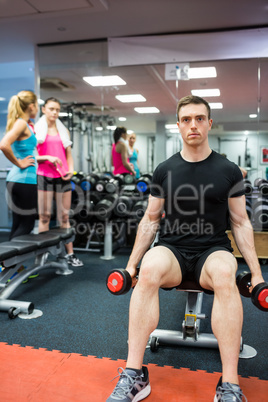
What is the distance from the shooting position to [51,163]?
291cm

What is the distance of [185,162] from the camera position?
1.59 meters

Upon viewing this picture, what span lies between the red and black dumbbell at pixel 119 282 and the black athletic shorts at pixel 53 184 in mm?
1690

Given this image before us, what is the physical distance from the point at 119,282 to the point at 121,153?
2.97 meters

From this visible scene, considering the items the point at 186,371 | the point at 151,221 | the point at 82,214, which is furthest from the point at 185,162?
the point at 82,214

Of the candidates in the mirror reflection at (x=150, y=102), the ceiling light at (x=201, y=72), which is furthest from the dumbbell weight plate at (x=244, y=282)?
the ceiling light at (x=201, y=72)

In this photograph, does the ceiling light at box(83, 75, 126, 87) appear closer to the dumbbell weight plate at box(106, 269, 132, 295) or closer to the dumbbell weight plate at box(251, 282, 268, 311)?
the dumbbell weight plate at box(106, 269, 132, 295)

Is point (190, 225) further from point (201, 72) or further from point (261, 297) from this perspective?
point (201, 72)

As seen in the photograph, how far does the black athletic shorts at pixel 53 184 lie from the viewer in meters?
2.90

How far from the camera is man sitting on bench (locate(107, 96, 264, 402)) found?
133 centimetres

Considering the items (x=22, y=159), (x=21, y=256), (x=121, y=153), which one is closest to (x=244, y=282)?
(x=21, y=256)

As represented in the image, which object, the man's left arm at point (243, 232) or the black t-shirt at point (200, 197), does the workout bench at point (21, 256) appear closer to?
the black t-shirt at point (200, 197)

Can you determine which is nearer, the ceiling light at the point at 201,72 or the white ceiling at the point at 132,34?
the white ceiling at the point at 132,34

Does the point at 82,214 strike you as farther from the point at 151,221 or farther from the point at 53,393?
the point at 53,393

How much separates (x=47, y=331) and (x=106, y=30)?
347 cm
